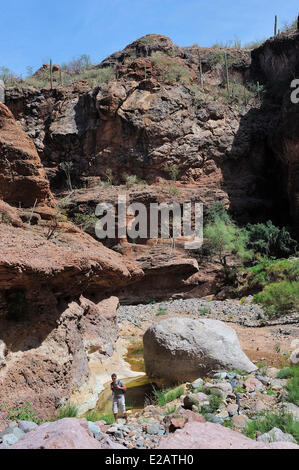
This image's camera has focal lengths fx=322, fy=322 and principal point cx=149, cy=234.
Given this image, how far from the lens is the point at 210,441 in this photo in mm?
2938

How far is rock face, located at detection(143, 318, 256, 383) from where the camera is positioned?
632cm

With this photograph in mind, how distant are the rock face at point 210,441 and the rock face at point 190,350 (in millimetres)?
3101

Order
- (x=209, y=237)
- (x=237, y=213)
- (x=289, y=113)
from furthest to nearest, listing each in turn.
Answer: (x=237, y=213) < (x=289, y=113) < (x=209, y=237)

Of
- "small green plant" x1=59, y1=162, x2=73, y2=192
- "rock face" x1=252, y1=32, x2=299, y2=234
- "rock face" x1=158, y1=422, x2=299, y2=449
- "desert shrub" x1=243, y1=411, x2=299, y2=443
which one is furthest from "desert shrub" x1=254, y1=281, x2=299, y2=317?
"small green plant" x1=59, y1=162, x2=73, y2=192

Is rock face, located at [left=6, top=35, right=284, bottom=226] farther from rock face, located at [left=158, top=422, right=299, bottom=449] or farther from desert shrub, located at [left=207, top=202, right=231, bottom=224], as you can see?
rock face, located at [left=158, top=422, right=299, bottom=449]

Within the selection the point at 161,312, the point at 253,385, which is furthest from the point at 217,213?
the point at 253,385

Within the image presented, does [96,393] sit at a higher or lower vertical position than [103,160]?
lower

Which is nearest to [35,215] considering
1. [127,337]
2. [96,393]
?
[96,393]

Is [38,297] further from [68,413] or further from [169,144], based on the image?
[169,144]

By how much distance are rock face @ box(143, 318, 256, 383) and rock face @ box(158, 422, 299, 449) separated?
3101 mm

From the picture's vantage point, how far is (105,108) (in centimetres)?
2772

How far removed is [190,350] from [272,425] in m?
2.98
